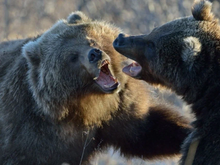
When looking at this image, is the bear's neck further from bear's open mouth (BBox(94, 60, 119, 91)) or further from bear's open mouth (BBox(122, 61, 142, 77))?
bear's open mouth (BBox(122, 61, 142, 77))

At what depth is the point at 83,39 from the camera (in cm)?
659

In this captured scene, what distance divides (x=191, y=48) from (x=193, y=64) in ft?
0.64

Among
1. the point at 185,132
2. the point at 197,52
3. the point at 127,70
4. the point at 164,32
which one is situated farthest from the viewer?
the point at 185,132

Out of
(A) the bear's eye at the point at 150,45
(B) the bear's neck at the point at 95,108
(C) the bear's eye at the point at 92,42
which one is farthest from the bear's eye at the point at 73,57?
(A) the bear's eye at the point at 150,45

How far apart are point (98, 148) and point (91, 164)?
0.28m

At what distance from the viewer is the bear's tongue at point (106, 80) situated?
6256 millimetres

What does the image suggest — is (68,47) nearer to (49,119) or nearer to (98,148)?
(49,119)

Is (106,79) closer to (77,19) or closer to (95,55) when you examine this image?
(95,55)

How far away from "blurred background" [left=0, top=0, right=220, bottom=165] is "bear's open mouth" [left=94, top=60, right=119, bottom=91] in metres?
5.97

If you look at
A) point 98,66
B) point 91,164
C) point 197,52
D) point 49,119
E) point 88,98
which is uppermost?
point 197,52

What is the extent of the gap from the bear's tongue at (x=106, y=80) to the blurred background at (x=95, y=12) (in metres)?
5.97

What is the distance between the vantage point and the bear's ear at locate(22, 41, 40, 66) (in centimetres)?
663

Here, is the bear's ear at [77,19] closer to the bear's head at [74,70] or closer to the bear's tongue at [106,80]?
the bear's head at [74,70]

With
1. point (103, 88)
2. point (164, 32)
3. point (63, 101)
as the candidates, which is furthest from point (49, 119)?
point (164, 32)
